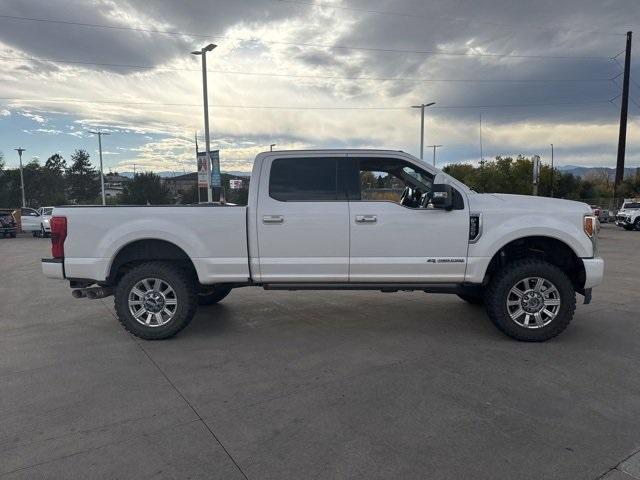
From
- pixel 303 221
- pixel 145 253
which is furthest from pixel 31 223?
pixel 303 221

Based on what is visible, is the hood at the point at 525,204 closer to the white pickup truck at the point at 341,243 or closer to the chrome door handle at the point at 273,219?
the white pickup truck at the point at 341,243

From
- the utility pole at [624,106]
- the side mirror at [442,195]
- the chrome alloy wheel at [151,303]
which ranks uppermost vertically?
the utility pole at [624,106]

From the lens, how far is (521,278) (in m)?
4.95

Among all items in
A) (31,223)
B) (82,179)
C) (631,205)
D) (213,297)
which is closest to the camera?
(213,297)

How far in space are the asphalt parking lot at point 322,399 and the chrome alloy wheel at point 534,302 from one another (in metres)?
0.27

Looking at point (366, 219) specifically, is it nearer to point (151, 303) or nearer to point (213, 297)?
point (151, 303)

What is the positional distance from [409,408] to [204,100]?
69.7ft

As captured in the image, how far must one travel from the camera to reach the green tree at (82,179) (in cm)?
8138

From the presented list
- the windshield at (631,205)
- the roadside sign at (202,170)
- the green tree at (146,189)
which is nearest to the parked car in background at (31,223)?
the roadside sign at (202,170)

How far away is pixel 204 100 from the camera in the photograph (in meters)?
22.2

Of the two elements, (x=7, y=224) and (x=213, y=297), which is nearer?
(x=213, y=297)

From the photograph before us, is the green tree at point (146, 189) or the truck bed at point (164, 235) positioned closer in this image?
the truck bed at point (164, 235)

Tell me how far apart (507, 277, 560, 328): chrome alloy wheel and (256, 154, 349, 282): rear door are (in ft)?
6.10

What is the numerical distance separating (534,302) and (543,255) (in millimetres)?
619
